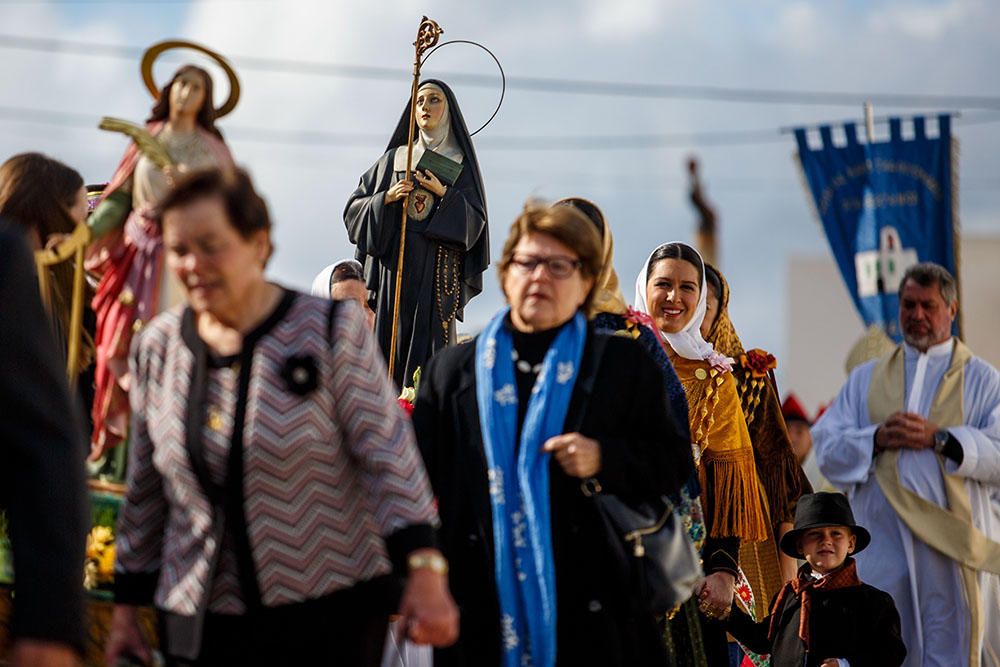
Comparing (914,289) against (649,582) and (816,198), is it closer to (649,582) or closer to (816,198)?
(649,582)

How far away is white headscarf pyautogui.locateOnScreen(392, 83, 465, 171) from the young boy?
2205mm

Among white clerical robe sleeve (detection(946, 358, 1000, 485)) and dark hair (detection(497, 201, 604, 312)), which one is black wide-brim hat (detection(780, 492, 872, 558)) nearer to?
white clerical robe sleeve (detection(946, 358, 1000, 485))

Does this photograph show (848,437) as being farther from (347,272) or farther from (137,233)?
(137,233)

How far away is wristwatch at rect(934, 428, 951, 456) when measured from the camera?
340 inches

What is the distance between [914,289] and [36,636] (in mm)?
6602

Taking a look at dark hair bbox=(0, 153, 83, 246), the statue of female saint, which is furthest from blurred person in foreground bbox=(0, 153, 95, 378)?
the statue of female saint

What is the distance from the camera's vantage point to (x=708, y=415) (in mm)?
7191

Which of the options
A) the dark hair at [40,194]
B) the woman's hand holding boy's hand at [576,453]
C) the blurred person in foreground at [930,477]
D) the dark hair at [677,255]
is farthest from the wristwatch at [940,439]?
the dark hair at [40,194]

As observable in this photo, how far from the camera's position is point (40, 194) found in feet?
19.4

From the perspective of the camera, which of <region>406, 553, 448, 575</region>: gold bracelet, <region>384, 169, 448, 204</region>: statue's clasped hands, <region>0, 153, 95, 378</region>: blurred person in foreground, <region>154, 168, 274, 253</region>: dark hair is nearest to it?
<region>406, 553, 448, 575</region>: gold bracelet

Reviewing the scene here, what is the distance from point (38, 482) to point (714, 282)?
16.8 ft

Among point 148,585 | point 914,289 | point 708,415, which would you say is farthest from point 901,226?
point 148,585

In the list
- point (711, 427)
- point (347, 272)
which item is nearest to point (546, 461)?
point (711, 427)

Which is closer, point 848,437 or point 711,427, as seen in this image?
point 711,427
